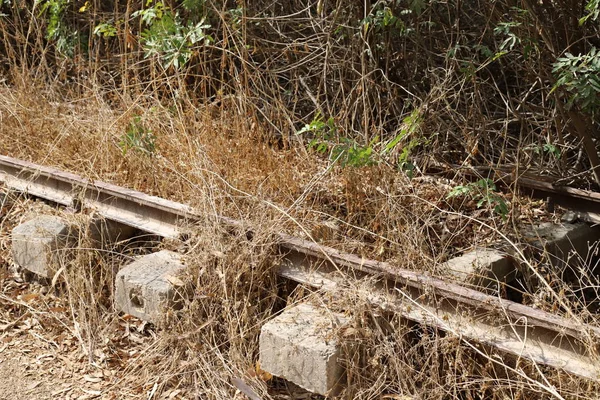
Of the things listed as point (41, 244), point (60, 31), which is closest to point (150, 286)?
point (41, 244)

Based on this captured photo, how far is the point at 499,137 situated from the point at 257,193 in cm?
234

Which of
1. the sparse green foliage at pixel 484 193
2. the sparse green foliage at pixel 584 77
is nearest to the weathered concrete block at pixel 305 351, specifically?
the sparse green foliage at pixel 484 193

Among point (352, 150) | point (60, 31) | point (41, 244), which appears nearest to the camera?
point (352, 150)

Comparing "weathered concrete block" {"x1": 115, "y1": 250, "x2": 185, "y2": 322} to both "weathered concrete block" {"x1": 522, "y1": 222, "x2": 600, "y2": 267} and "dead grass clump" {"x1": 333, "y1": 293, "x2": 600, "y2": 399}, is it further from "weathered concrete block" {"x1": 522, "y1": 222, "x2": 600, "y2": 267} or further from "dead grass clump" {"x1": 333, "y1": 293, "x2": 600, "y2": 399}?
"weathered concrete block" {"x1": 522, "y1": 222, "x2": 600, "y2": 267}

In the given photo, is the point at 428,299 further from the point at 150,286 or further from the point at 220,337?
the point at 150,286

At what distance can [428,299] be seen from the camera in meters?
4.27

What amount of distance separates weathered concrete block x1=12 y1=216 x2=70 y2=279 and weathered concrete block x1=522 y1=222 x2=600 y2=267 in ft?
9.63

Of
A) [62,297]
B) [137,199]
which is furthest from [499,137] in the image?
[62,297]

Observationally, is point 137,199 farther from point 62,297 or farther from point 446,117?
point 446,117

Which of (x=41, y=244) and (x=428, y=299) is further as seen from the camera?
(x=41, y=244)

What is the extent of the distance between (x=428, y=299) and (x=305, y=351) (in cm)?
68

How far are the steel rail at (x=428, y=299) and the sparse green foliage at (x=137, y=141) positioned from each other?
1.82 ft

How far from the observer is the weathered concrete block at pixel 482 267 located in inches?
180

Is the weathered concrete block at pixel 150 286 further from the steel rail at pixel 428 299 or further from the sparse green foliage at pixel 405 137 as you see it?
the sparse green foliage at pixel 405 137
